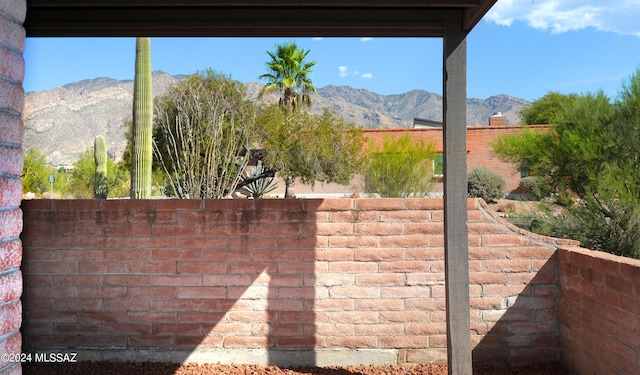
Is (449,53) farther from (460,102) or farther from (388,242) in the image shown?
(388,242)

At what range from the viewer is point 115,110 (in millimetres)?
86000

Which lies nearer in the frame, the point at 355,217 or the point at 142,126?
the point at 355,217

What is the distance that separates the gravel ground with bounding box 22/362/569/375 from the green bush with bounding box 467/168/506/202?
18.4 meters

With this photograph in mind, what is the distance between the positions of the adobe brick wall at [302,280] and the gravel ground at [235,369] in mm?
102

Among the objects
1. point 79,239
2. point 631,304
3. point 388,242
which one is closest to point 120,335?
point 79,239

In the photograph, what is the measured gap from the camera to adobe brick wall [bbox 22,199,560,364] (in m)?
4.00

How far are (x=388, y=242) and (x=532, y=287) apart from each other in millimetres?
1191

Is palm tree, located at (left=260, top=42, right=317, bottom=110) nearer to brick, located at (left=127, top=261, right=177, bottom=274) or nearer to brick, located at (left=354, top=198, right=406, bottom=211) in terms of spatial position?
brick, located at (left=354, top=198, right=406, bottom=211)

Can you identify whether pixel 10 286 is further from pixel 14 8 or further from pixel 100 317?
pixel 100 317

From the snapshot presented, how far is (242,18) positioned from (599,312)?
3.07 meters

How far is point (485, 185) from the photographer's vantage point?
22.4m

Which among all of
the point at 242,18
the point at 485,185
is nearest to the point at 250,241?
the point at 242,18

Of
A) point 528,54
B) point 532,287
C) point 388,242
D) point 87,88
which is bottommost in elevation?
point 532,287

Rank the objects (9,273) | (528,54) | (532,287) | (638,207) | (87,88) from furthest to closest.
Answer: (528,54) < (87,88) < (638,207) < (532,287) < (9,273)
